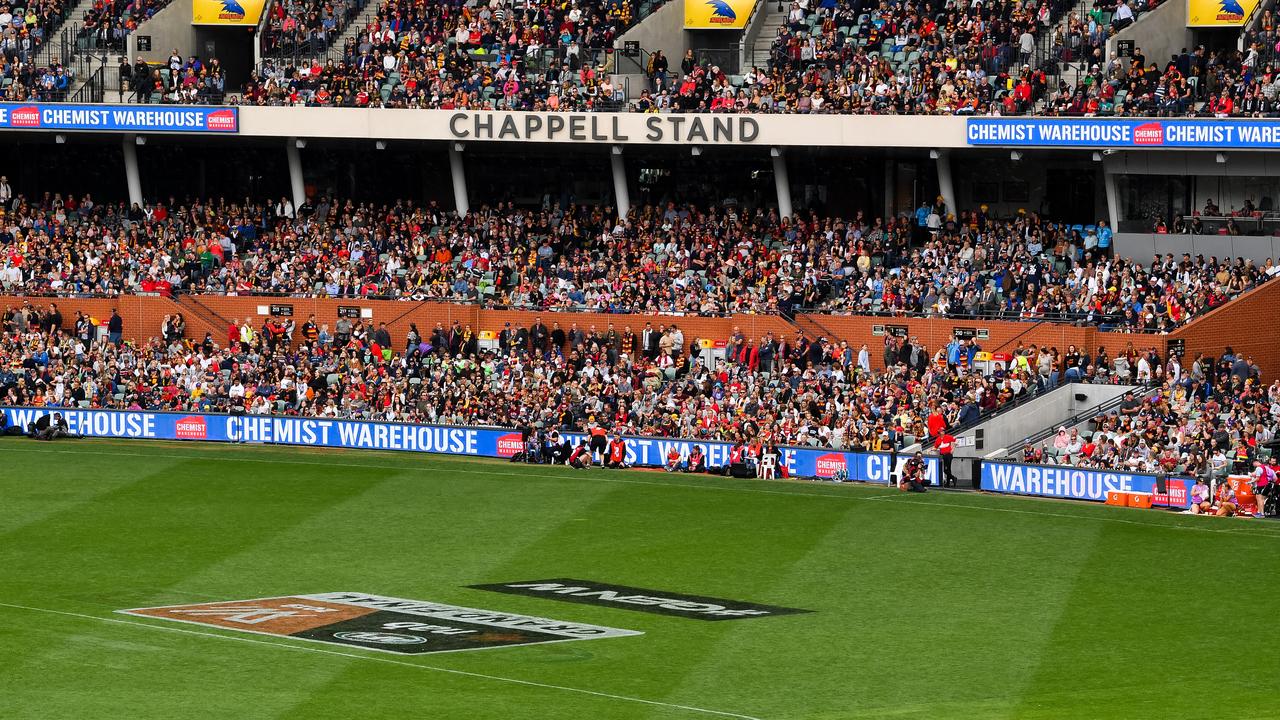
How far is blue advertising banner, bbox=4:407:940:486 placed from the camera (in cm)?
3822

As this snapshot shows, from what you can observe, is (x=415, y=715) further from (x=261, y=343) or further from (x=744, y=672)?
(x=261, y=343)

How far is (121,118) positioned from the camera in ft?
165

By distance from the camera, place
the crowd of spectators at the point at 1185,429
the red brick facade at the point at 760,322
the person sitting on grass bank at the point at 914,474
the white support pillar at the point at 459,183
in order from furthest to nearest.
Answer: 1. the white support pillar at the point at 459,183
2. the red brick facade at the point at 760,322
3. the person sitting on grass bank at the point at 914,474
4. the crowd of spectators at the point at 1185,429

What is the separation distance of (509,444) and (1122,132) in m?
15.4

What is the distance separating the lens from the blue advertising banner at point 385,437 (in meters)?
38.2

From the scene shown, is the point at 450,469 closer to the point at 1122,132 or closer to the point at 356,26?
the point at 1122,132

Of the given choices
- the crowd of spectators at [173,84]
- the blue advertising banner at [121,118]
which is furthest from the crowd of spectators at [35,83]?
the crowd of spectators at [173,84]

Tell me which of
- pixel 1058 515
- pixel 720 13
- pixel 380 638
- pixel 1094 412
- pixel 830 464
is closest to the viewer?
pixel 380 638

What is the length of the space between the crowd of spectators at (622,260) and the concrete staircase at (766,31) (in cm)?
395

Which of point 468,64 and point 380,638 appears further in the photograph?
point 468,64

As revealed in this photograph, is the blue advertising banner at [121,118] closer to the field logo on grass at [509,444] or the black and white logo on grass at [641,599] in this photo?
the field logo on grass at [509,444]

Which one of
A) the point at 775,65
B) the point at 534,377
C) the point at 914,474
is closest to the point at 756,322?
the point at 534,377

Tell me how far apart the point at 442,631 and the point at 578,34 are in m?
28.3

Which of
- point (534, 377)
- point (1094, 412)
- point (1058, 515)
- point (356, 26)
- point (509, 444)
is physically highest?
point (356, 26)
